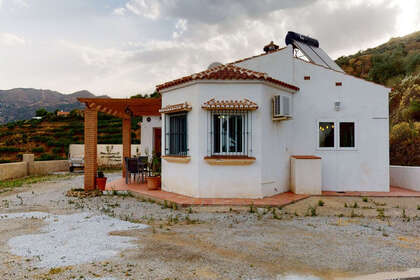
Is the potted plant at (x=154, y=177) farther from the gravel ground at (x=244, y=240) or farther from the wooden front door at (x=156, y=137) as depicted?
the wooden front door at (x=156, y=137)

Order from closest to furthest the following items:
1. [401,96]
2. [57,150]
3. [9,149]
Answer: [401,96]
[57,150]
[9,149]

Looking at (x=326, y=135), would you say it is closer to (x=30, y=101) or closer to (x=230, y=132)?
(x=230, y=132)

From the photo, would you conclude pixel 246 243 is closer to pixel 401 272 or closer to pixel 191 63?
pixel 401 272

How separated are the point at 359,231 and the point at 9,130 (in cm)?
4443

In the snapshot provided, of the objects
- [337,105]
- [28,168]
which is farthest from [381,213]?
[28,168]

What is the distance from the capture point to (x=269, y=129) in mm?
8547

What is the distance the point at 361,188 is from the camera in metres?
9.79

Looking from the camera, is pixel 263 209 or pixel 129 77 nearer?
pixel 263 209

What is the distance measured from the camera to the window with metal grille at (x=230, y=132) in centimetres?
827

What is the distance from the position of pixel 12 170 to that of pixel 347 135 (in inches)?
643

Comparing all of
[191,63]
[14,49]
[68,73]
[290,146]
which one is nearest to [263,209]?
[290,146]

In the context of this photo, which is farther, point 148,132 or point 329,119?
point 148,132

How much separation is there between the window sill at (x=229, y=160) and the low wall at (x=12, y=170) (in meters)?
12.5

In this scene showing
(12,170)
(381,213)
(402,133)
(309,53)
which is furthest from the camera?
(12,170)
